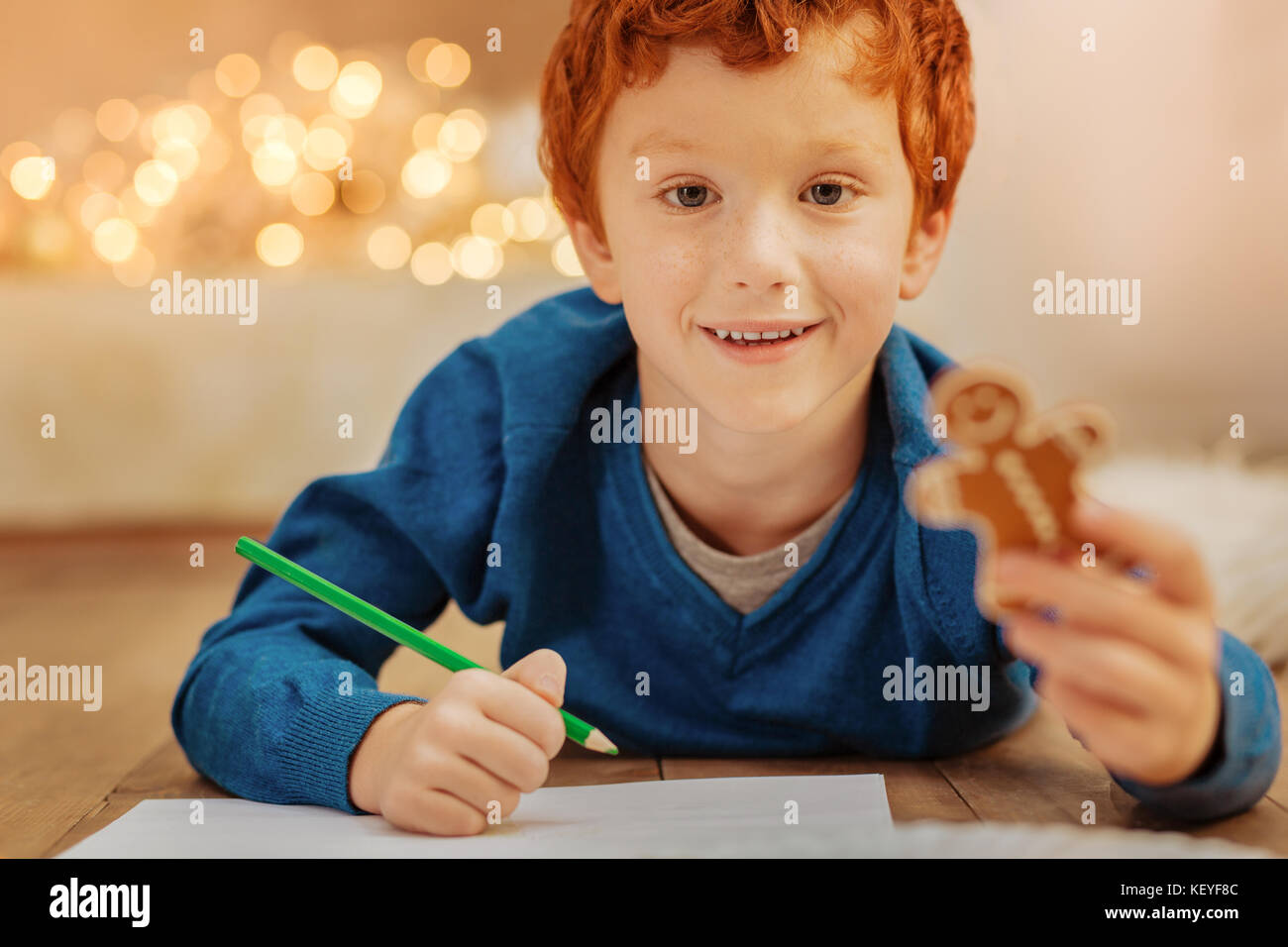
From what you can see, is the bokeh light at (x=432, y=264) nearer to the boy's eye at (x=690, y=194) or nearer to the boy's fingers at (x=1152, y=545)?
the boy's eye at (x=690, y=194)

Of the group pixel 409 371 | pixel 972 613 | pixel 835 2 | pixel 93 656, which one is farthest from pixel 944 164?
pixel 409 371

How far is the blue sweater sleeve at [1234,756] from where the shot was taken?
1.91 feet

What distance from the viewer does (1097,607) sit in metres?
0.46

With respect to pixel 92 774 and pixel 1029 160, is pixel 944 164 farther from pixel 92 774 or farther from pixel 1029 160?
pixel 1029 160

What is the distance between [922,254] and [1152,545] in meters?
0.39

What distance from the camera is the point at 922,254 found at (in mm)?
812

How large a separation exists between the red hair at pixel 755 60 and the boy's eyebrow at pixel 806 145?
3 cm

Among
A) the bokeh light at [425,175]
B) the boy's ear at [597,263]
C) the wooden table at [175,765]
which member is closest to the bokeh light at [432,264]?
the bokeh light at [425,175]

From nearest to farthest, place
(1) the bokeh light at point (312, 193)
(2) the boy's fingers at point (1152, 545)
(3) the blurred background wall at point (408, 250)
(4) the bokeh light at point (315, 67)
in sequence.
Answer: (2) the boy's fingers at point (1152, 545), (3) the blurred background wall at point (408, 250), (1) the bokeh light at point (312, 193), (4) the bokeh light at point (315, 67)

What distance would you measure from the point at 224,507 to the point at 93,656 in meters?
0.79

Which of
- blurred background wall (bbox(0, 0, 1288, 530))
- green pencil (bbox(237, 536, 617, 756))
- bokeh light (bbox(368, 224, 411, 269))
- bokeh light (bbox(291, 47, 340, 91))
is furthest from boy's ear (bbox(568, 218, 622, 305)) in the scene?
bokeh light (bbox(291, 47, 340, 91))

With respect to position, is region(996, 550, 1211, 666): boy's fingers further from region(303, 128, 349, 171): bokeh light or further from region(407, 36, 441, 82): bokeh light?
region(407, 36, 441, 82): bokeh light

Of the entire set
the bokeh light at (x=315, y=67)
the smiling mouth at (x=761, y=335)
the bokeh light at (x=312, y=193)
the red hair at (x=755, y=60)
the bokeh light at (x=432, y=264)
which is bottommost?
the smiling mouth at (x=761, y=335)

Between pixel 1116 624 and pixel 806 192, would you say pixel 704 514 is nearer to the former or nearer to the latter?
pixel 806 192
